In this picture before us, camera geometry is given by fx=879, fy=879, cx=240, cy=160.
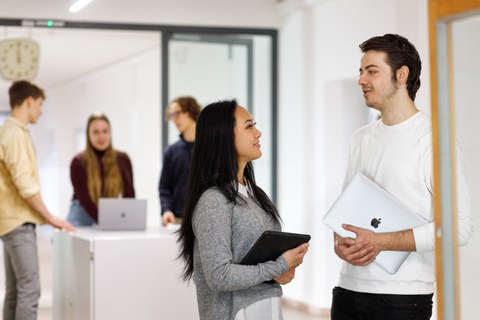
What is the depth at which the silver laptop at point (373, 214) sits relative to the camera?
3.10 m

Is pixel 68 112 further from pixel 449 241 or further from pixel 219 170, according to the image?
pixel 449 241

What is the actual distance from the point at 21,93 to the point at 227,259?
149 inches

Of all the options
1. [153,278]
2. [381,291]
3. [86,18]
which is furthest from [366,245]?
[86,18]

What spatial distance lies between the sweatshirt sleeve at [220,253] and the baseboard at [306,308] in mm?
5199

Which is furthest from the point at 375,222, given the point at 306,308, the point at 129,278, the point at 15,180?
the point at 306,308

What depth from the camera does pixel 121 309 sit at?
5.67m

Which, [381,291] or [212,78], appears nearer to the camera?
[381,291]

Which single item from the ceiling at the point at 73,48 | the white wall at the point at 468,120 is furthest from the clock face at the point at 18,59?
the white wall at the point at 468,120

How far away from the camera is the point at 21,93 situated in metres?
6.39

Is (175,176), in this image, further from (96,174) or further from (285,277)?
(285,277)

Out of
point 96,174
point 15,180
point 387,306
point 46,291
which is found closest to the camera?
point 387,306

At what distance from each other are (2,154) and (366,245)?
12.1ft

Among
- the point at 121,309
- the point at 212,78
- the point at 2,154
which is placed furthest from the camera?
the point at 212,78

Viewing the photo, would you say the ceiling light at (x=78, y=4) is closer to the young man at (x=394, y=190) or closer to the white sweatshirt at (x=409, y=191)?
the young man at (x=394, y=190)
